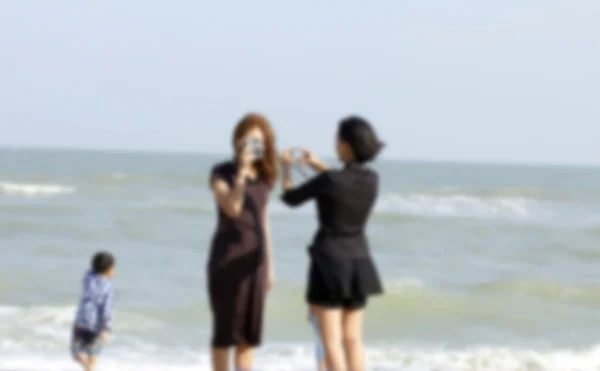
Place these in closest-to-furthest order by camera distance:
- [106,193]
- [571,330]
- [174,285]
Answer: [571,330], [174,285], [106,193]

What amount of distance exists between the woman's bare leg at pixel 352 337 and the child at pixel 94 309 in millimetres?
2247

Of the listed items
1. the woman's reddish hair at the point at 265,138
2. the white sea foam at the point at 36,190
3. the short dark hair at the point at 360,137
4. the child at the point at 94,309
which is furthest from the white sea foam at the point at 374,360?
the white sea foam at the point at 36,190

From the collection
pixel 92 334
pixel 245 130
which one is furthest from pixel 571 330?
pixel 245 130

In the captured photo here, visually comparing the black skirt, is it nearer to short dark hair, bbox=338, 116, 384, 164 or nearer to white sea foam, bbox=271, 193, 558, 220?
short dark hair, bbox=338, 116, 384, 164

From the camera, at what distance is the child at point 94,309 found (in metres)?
6.85

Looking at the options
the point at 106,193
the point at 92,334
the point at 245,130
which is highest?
the point at 245,130

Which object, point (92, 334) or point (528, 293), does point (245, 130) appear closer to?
point (92, 334)

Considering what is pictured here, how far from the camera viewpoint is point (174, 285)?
13820 mm

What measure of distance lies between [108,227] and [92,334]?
574 inches

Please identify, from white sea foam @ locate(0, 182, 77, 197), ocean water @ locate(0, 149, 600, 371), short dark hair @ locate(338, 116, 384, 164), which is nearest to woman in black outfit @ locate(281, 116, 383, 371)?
short dark hair @ locate(338, 116, 384, 164)

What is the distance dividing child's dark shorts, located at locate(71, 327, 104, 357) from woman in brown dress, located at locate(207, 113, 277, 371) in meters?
2.31

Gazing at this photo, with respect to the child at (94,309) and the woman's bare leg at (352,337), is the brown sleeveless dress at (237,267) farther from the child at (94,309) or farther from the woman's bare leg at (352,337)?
the child at (94,309)

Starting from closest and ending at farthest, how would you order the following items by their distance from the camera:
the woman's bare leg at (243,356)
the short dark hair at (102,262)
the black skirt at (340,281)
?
the black skirt at (340,281), the woman's bare leg at (243,356), the short dark hair at (102,262)

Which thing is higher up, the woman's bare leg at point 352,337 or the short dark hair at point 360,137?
the short dark hair at point 360,137
